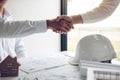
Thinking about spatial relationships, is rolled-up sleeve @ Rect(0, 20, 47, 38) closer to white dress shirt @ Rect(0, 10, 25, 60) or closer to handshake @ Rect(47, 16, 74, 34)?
handshake @ Rect(47, 16, 74, 34)

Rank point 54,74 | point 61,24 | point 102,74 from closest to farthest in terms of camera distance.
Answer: point 102,74
point 54,74
point 61,24

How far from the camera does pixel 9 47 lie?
1.41 metres

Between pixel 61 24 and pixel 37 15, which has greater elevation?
pixel 37 15

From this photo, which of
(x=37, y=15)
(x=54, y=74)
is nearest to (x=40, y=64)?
(x=54, y=74)

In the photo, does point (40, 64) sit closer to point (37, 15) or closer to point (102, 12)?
point (102, 12)

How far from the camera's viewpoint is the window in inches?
68.9

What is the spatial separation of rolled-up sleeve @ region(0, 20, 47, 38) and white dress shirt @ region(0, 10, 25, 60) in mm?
307

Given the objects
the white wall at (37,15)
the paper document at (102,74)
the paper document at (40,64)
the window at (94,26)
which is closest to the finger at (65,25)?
the paper document at (40,64)

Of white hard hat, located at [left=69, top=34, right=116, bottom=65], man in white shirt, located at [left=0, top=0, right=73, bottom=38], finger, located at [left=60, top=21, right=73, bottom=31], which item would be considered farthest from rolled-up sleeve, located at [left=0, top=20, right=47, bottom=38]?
white hard hat, located at [left=69, top=34, right=116, bottom=65]

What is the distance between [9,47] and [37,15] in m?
0.61

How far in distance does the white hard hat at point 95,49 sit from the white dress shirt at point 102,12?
12 cm

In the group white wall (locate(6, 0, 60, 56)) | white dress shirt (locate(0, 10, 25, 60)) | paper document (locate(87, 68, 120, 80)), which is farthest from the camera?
white wall (locate(6, 0, 60, 56))

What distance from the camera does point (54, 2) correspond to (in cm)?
202

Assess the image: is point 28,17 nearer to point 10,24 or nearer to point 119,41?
point 10,24
